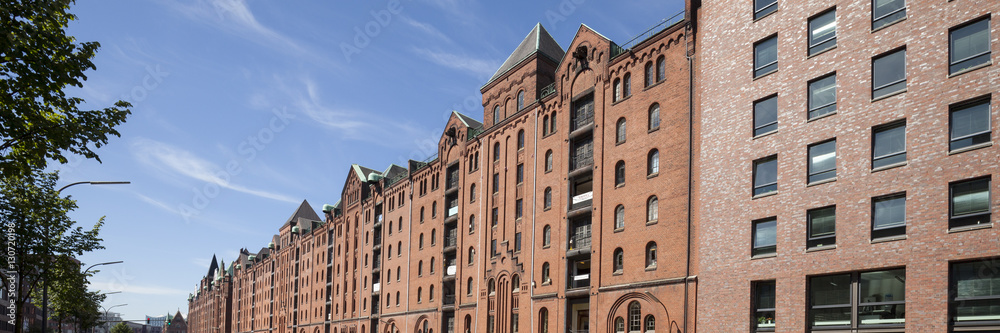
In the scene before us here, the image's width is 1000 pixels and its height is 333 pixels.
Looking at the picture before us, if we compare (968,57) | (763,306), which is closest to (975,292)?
(968,57)

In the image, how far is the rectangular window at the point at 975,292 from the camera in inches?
890

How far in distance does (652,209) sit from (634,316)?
17.3ft

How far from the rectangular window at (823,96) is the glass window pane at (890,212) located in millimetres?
3986

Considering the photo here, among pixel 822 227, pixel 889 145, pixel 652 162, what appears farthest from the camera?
pixel 652 162

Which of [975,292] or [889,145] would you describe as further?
[889,145]

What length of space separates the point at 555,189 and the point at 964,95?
23939 mm

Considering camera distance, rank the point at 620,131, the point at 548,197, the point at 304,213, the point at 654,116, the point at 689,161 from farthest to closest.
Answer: the point at 304,213 → the point at 548,197 → the point at 620,131 → the point at 654,116 → the point at 689,161

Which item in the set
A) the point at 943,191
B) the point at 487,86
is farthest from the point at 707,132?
the point at 487,86

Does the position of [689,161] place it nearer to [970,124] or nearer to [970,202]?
[970,124]

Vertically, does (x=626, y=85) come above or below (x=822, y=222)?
above

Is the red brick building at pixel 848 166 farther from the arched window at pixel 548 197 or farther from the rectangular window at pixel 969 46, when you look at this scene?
the arched window at pixel 548 197

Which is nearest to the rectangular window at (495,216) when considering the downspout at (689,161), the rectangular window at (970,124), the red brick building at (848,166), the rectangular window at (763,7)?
the downspout at (689,161)

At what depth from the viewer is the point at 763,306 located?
29.8 m

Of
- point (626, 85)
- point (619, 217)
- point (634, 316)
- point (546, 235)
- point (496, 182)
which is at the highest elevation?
point (626, 85)
